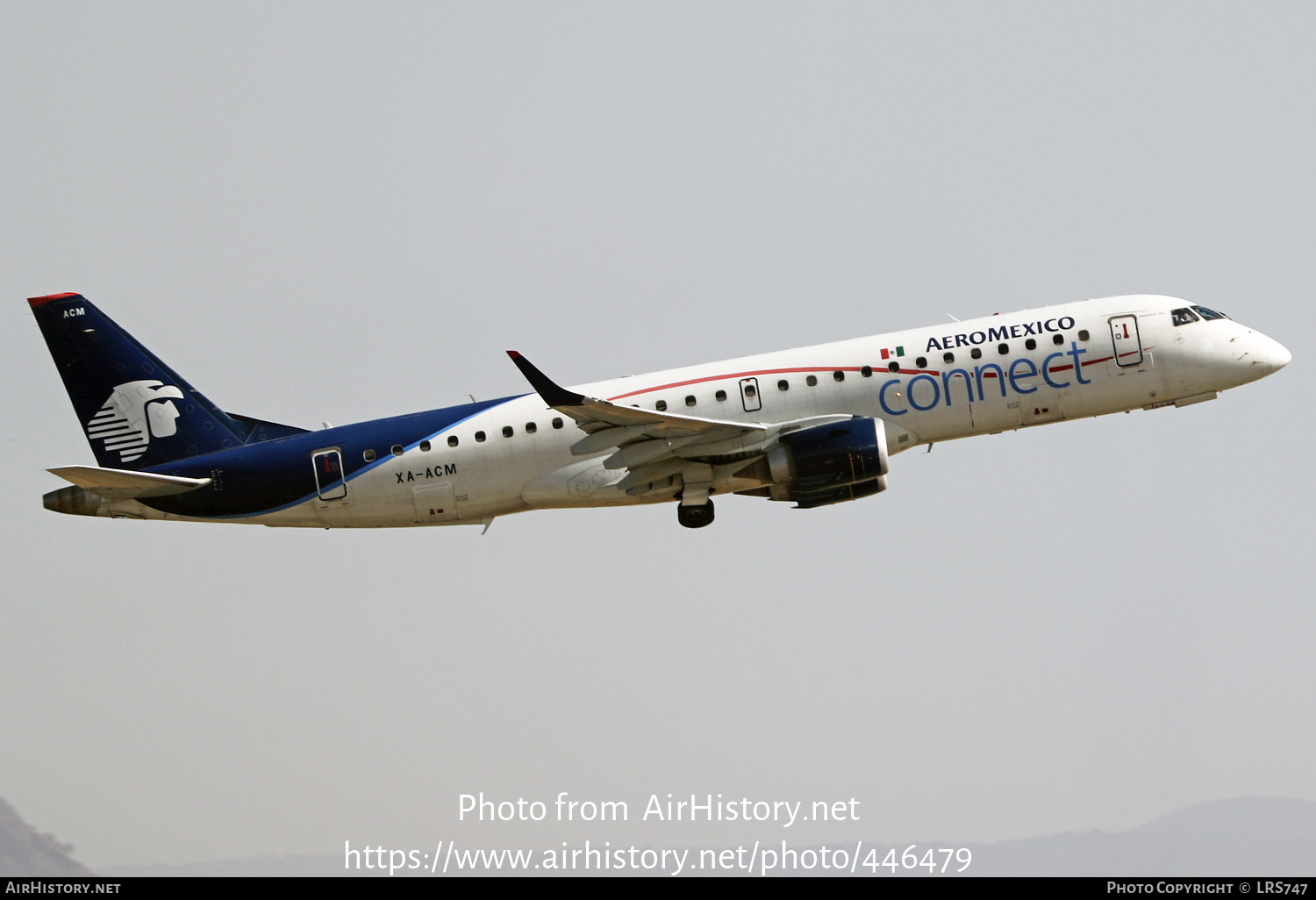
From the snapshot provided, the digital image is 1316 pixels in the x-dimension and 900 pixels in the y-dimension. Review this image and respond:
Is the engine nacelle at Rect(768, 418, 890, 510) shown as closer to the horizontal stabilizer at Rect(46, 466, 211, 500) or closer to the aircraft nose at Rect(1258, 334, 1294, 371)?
the aircraft nose at Rect(1258, 334, 1294, 371)

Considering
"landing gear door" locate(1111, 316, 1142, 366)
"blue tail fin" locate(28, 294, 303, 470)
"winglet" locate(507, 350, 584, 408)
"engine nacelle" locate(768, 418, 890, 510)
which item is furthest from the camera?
"blue tail fin" locate(28, 294, 303, 470)

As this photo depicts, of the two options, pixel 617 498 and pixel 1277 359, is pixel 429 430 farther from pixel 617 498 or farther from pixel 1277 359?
pixel 1277 359

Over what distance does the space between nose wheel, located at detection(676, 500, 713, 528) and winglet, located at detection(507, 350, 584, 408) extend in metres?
5.90

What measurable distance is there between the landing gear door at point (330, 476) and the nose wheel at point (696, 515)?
9.43 metres

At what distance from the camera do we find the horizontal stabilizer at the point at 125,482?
115 ft

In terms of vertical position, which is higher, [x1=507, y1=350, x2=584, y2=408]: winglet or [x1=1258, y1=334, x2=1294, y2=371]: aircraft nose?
[x1=507, y1=350, x2=584, y2=408]: winglet

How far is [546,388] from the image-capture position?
107 ft

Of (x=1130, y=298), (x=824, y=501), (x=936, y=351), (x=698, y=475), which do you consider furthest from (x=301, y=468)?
(x=1130, y=298)

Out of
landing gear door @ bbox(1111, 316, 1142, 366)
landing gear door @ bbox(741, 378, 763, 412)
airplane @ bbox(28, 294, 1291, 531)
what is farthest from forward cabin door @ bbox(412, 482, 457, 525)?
landing gear door @ bbox(1111, 316, 1142, 366)

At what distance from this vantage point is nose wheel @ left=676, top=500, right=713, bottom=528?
3731cm

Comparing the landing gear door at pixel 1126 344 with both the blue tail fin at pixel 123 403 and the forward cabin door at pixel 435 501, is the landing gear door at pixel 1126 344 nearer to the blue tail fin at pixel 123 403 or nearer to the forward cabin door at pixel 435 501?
the forward cabin door at pixel 435 501

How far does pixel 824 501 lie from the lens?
115 feet

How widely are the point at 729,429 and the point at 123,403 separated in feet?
59.9

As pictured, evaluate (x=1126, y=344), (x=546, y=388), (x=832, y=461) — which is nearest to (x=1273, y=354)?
(x=1126, y=344)
